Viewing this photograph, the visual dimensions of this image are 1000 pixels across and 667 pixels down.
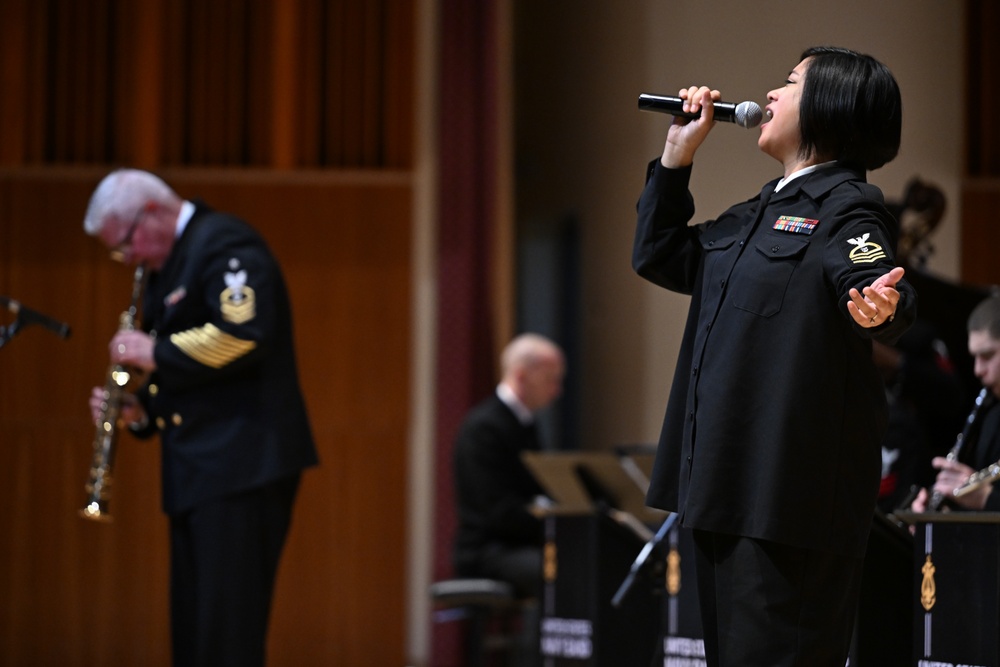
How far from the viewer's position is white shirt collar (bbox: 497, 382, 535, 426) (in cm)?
598

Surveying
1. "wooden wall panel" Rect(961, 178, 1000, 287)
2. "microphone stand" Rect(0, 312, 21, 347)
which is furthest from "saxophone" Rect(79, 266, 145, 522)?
"wooden wall panel" Rect(961, 178, 1000, 287)

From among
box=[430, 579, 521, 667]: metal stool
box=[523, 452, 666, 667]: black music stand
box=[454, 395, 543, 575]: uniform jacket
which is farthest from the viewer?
box=[454, 395, 543, 575]: uniform jacket

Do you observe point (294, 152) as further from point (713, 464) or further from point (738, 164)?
point (713, 464)

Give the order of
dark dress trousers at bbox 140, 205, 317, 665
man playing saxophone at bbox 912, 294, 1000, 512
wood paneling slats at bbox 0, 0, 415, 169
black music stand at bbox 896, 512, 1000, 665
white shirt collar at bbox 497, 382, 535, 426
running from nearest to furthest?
black music stand at bbox 896, 512, 1000, 665
man playing saxophone at bbox 912, 294, 1000, 512
dark dress trousers at bbox 140, 205, 317, 665
white shirt collar at bbox 497, 382, 535, 426
wood paneling slats at bbox 0, 0, 415, 169

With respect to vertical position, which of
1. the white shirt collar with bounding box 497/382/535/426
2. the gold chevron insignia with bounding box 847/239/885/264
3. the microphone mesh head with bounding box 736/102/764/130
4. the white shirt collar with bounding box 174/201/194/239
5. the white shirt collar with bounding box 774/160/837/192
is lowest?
the white shirt collar with bounding box 497/382/535/426

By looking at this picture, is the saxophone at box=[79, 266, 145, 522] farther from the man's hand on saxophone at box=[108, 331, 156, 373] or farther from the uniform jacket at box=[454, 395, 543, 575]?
the uniform jacket at box=[454, 395, 543, 575]

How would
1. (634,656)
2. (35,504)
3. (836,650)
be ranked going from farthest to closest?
(35,504) < (634,656) < (836,650)

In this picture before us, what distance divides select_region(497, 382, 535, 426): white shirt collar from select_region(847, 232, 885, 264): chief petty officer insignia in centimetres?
398

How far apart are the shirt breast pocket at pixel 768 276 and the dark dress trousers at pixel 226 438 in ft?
5.49

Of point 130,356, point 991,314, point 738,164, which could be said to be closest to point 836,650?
point 991,314

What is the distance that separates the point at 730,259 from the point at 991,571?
1.10 meters

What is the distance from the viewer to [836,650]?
207cm

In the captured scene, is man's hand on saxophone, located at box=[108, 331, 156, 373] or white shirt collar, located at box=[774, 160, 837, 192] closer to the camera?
white shirt collar, located at box=[774, 160, 837, 192]

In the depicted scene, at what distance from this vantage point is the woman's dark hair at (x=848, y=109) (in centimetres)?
221
